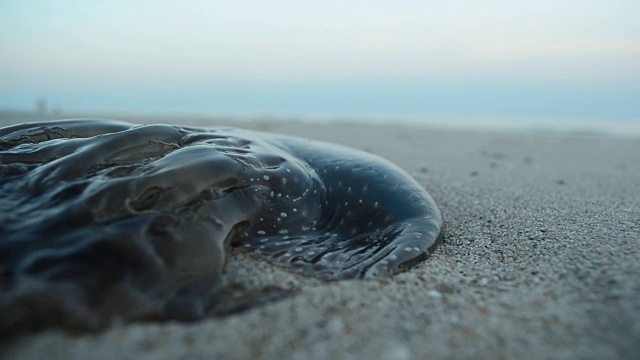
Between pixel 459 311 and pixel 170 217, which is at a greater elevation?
pixel 170 217

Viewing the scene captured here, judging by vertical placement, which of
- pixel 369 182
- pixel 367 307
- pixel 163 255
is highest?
pixel 369 182

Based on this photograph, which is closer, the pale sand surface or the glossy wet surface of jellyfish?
the pale sand surface

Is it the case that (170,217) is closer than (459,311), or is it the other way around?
(459,311)

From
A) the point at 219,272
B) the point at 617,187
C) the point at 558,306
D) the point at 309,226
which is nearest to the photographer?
the point at 558,306

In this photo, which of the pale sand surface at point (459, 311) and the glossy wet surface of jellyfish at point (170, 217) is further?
the glossy wet surface of jellyfish at point (170, 217)

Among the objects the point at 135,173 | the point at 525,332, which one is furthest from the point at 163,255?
the point at 525,332

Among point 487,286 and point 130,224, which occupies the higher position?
point 130,224

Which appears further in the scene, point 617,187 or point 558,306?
point 617,187

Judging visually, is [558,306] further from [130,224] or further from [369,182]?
[130,224]
